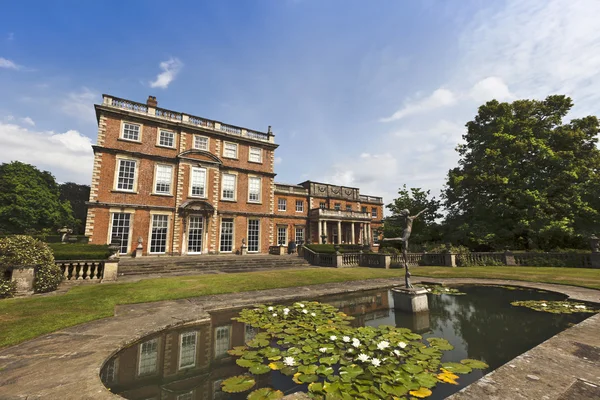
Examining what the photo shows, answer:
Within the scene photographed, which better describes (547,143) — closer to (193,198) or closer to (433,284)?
(433,284)

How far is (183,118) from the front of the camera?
70.6 feet

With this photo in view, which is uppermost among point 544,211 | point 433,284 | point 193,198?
point 193,198

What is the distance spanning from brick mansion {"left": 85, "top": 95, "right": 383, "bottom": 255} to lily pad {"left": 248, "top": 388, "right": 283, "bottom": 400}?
18.7 m

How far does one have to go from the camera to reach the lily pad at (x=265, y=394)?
111 inches

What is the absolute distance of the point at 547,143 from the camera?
64.0 ft

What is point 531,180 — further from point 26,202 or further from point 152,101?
point 26,202

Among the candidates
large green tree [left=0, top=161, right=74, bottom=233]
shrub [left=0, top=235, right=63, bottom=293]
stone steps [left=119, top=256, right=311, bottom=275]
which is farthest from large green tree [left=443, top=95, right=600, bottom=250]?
large green tree [left=0, top=161, right=74, bottom=233]

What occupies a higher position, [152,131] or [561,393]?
[152,131]

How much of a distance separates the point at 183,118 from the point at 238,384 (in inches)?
886

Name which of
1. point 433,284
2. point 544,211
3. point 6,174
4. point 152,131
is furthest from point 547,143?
point 6,174

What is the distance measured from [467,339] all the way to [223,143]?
2254 centimetres

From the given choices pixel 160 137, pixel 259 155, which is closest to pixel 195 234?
pixel 160 137

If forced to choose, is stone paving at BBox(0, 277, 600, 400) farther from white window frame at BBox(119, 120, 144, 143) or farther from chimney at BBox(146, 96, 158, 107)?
chimney at BBox(146, 96, 158, 107)

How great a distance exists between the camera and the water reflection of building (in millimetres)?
3207
